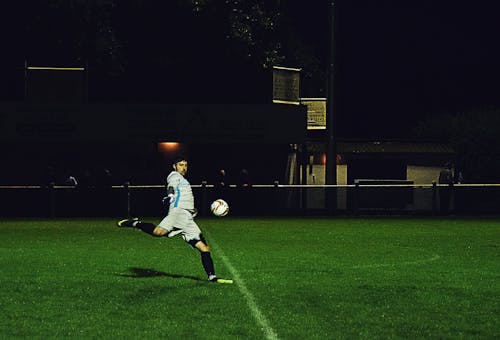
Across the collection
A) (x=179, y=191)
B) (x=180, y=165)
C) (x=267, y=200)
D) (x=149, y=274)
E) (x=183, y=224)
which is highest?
(x=180, y=165)

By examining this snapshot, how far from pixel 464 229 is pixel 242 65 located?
13274mm

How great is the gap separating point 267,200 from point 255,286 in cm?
1848

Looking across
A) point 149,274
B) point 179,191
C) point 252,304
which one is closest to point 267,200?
point 149,274

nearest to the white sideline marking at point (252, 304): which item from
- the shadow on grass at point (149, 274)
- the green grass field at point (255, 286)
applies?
the green grass field at point (255, 286)

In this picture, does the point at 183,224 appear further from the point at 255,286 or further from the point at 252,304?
the point at 252,304

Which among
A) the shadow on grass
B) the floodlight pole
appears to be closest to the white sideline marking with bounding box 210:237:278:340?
the shadow on grass

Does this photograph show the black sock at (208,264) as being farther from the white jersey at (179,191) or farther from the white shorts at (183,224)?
the white jersey at (179,191)

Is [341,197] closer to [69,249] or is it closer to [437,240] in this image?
[437,240]

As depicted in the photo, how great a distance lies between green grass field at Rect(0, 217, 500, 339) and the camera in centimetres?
1042

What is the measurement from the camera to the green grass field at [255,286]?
410 inches

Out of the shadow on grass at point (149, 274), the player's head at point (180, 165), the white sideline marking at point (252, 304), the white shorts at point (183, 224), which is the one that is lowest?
the shadow on grass at point (149, 274)

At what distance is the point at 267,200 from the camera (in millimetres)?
32219

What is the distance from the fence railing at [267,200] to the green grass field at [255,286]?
22.0ft

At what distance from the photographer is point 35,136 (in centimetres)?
3331
